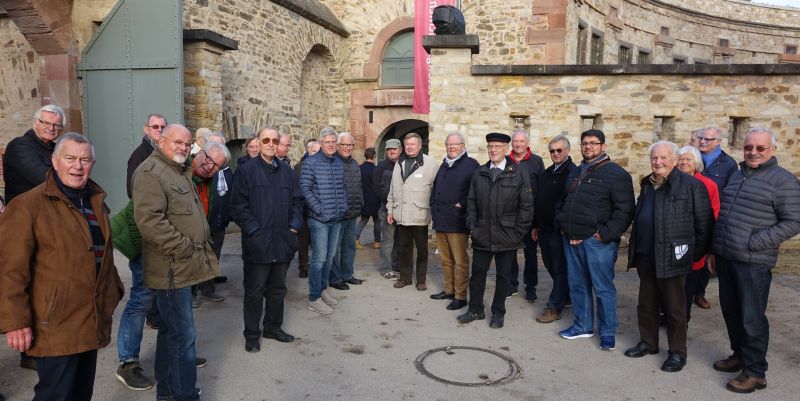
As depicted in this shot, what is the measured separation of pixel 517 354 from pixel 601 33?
14483 mm

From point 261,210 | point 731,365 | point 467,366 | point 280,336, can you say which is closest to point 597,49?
point 731,365

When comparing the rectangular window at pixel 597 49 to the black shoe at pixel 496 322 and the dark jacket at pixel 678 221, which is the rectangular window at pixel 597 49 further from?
the dark jacket at pixel 678 221

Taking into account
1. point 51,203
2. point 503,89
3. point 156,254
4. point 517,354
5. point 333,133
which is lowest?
point 517,354

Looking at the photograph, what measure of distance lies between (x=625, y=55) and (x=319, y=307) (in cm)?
1665

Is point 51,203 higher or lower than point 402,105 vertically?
lower

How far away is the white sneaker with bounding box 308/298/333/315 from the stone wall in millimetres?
4137

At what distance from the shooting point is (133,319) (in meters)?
3.71

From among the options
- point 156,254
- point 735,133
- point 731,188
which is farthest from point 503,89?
point 156,254

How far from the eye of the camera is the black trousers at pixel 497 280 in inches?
198

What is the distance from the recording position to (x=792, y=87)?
8.10 m

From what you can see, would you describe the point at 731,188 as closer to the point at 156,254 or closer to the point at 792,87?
the point at 156,254

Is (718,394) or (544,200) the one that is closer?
(718,394)

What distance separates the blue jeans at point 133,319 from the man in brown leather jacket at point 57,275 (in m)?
1.00

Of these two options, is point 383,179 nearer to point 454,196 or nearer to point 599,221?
point 454,196
